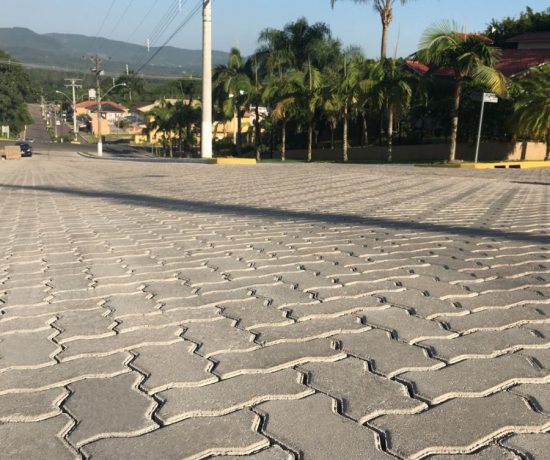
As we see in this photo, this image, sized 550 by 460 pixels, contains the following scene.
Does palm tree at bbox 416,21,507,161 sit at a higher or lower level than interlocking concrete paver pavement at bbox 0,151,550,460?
higher

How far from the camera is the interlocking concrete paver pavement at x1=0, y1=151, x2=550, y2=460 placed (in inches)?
87.4

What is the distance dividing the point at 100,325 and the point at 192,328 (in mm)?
599

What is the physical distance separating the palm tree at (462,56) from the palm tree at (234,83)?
17265mm

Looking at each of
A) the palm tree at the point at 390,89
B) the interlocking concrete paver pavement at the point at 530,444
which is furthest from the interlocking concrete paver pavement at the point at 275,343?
the palm tree at the point at 390,89

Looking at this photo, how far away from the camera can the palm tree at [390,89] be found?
89.8ft

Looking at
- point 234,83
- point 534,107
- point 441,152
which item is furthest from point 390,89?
point 234,83

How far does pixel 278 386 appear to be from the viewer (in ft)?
8.63

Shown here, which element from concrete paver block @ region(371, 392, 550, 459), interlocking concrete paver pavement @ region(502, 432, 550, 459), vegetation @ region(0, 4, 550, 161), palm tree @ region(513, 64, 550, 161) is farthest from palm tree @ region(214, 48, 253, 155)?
interlocking concrete paver pavement @ region(502, 432, 550, 459)

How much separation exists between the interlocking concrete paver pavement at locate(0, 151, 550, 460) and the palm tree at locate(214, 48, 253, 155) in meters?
32.8

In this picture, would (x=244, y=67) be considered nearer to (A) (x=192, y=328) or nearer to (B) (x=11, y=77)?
(A) (x=192, y=328)

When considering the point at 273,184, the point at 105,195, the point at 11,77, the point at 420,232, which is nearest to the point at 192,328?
the point at 420,232

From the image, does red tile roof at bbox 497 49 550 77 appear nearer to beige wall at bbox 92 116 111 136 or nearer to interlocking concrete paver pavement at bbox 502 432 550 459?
interlocking concrete paver pavement at bbox 502 432 550 459

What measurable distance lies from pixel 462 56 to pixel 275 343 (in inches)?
891

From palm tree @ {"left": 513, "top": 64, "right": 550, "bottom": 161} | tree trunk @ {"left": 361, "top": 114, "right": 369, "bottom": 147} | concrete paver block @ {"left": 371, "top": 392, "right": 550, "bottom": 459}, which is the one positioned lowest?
concrete paver block @ {"left": 371, "top": 392, "right": 550, "bottom": 459}
